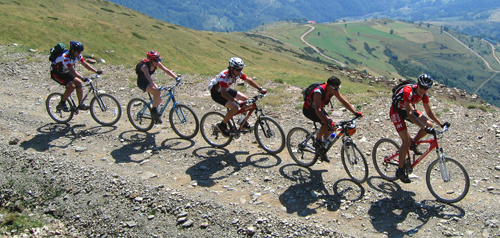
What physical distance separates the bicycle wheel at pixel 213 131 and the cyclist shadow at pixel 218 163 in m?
0.26

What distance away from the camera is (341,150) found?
8.71 meters

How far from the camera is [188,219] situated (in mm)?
7281

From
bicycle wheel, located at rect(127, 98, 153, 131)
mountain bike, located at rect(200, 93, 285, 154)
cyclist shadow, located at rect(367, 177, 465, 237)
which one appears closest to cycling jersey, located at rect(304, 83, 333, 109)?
mountain bike, located at rect(200, 93, 285, 154)

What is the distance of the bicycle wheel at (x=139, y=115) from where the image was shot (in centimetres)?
1173

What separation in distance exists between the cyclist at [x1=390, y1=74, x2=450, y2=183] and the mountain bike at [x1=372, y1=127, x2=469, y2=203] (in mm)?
210

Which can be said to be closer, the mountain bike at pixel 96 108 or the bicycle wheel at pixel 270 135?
the bicycle wheel at pixel 270 135

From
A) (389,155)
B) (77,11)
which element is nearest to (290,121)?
(389,155)

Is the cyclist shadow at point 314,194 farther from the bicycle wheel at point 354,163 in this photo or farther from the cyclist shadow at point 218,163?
the cyclist shadow at point 218,163

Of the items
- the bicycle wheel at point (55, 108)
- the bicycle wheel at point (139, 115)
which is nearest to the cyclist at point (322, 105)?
the bicycle wheel at point (139, 115)

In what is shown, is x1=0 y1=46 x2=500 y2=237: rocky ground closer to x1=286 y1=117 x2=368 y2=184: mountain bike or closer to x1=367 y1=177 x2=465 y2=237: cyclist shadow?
x1=367 y1=177 x2=465 y2=237: cyclist shadow

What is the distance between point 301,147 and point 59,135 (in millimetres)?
9138

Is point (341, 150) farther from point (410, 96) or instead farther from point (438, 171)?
point (438, 171)

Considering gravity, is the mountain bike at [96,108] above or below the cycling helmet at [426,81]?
below

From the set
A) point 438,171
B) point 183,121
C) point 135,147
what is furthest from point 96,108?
point 438,171
